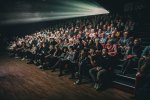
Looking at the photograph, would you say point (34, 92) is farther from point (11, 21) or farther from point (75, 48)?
point (11, 21)

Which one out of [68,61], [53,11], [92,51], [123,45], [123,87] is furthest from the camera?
[53,11]

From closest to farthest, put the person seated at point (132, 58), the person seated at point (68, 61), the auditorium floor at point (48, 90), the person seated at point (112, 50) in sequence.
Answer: the auditorium floor at point (48, 90) → the person seated at point (132, 58) → the person seated at point (112, 50) → the person seated at point (68, 61)

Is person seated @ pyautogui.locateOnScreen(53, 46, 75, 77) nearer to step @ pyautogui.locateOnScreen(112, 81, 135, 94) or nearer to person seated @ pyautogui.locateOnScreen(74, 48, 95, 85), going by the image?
person seated @ pyautogui.locateOnScreen(74, 48, 95, 85)

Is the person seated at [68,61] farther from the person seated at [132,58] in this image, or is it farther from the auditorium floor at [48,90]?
the person seated at [132,58]

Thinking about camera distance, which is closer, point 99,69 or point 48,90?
point 48,90

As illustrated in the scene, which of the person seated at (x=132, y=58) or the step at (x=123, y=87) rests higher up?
the person seated at (x=132, y=58)

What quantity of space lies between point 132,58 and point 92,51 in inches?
56.2

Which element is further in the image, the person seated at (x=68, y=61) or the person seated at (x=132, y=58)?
the person seated at (x=68, y=61)

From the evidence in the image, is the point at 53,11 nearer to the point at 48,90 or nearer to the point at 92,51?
the point at 92,51

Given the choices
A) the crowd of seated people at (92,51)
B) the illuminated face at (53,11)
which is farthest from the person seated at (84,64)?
the illuminated face at (53,11)

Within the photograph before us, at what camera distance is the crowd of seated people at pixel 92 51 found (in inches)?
254

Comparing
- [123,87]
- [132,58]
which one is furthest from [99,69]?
[132,58]

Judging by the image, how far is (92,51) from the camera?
6805 millimetres

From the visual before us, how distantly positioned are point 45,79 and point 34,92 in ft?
5.04
